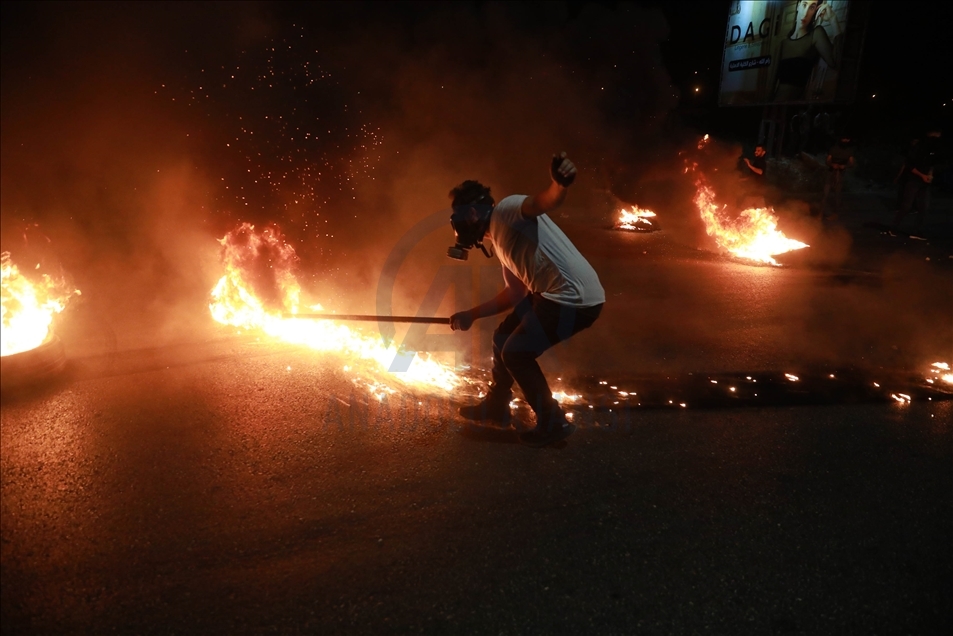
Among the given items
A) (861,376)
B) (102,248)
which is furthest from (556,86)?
(102,248)

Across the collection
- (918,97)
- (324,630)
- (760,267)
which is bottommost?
(324,630)

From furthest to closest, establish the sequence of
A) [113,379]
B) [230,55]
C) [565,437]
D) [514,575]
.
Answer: [230,55] < [113,379] < [565,437] < [514,575]

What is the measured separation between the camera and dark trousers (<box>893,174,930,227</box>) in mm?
12180

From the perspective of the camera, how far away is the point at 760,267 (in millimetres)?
9602

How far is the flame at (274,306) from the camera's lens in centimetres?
532

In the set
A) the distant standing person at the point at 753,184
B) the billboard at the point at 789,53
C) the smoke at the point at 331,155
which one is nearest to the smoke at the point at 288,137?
the smoke at the point at 331,155

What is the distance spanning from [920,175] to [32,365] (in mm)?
14023

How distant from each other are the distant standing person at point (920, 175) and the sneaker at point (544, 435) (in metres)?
11.6

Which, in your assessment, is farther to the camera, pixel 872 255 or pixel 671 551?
pixel 872 255

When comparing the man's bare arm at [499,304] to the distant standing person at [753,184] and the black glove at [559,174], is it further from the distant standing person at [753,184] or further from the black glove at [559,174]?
the distant standing person at [753,184]

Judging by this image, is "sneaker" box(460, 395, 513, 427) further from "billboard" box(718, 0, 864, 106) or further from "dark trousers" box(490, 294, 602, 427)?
"billboard" box(718, 0, 864, 106)

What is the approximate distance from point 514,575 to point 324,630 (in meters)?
0.81

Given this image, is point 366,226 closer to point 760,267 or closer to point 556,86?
point 556,86

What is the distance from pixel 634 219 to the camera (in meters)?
13.8
